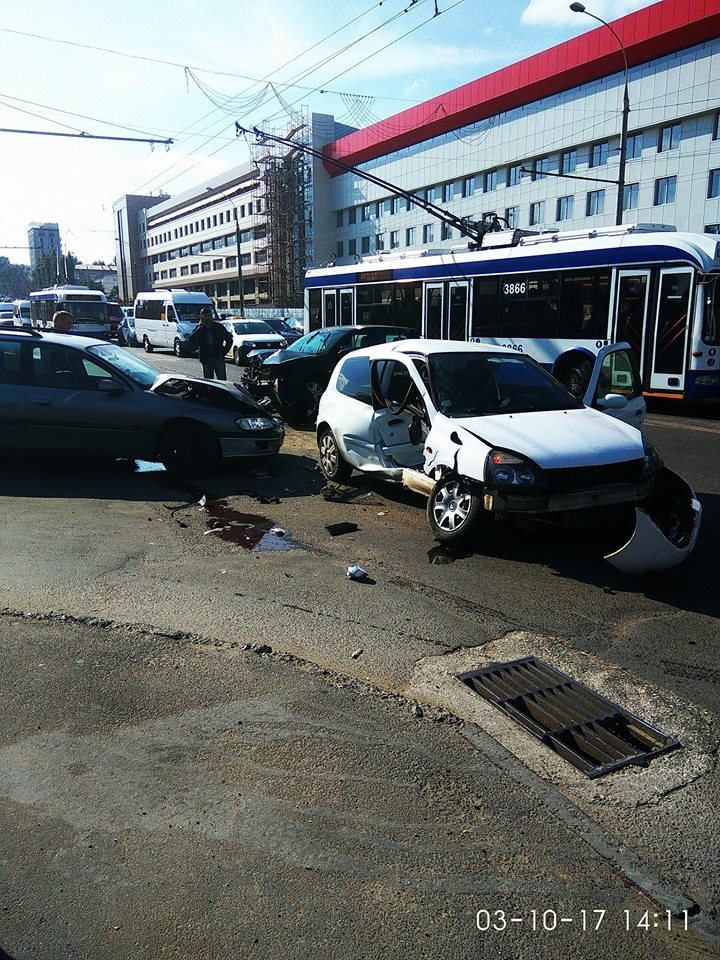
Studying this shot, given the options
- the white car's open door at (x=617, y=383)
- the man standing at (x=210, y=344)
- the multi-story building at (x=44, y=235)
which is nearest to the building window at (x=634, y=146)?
the man standing at (x=210, y=344)

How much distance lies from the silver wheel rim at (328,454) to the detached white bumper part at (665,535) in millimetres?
3825

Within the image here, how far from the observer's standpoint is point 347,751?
3.39 metres

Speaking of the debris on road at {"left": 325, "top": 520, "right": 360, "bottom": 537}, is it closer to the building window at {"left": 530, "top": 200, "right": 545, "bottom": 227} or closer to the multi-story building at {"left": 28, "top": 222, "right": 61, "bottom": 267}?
the building window at {"left": 530, "top": 200, "right": 545, "bottom": 227}

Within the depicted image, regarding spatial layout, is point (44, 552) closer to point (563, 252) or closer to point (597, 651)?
point (597, 651)

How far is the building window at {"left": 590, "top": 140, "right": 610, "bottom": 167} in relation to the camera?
4512 centimetres

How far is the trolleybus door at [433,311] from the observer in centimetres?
1852

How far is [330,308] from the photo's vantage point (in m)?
22.5

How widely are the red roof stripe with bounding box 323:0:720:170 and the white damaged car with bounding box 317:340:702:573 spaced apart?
39.4m

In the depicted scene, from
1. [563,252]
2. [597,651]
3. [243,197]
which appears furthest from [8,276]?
[597,651]

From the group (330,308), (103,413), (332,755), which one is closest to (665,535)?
(332,755)

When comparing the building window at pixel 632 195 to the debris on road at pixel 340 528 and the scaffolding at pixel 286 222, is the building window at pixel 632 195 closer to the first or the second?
the scaffolding at pixel 286 222

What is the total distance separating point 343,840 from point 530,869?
68 cm

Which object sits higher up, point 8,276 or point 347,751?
point 8,276

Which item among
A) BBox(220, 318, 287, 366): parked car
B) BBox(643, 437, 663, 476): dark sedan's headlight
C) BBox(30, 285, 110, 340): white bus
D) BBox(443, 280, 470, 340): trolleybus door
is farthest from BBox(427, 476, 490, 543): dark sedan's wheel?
BBox(30, 285, 110, 340): white bus
